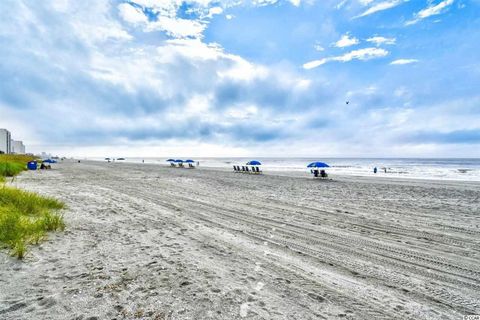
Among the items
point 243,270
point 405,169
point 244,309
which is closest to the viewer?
point 244,309

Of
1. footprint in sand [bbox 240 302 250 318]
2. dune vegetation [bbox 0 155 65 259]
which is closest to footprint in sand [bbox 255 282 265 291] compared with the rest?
footprint in sand [bbox 240 302 250 318]

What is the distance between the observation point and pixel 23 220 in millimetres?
5484

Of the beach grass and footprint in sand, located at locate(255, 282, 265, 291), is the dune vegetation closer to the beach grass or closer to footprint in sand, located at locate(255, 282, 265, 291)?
the beach grass

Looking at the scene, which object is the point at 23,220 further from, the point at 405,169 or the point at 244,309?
the point at 405,169

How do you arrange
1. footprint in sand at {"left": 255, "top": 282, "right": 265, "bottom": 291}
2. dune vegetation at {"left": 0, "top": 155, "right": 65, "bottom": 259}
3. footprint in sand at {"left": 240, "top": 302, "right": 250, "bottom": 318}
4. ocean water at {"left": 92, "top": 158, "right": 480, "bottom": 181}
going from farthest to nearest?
ocean water at {"left": 92, "top": 158, "right": 480, "bottom": 181} < dune vegetation at {"left": 0, "top": 155, "right": 65, "bottom": 259} < footprint in sand at {"left": 255, "top": 282, "right": 265, "bottom": 291} < footprint in sand at {"left": 240, "top": 302, "right": 250, "bottom": 318}

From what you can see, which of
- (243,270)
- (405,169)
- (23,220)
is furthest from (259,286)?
(405,169)

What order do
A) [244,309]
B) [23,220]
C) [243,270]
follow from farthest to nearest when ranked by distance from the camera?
[23,220] < [243,270] < [244,309]

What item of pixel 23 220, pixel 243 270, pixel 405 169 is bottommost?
pixel 405 169

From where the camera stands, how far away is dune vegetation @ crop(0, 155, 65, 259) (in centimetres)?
452

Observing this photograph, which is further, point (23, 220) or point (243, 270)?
point (23, 220)

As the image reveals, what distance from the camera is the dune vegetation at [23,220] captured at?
4.52 metres

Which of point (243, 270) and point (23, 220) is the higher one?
point (23, 220)

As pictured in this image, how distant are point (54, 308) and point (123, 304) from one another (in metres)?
0.76

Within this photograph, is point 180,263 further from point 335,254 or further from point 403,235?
point 403,235
